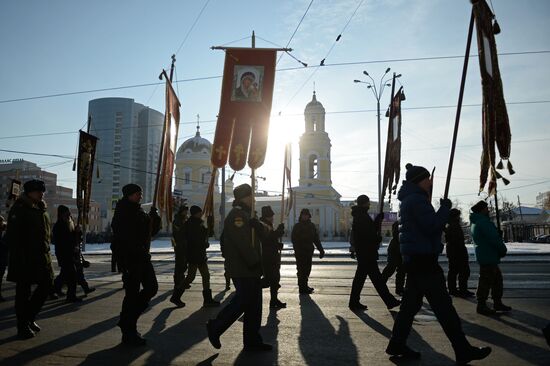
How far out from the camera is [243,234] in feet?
16.7

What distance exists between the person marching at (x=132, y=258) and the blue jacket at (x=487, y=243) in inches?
198

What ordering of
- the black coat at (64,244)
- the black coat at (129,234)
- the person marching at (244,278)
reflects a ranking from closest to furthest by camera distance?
the person marching at (244,278) < the black coat at (129,234) < the black coat at (64,244)

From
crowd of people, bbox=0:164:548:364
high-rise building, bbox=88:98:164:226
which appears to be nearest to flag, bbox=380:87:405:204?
crowd of people, bbox=0:164:548:364

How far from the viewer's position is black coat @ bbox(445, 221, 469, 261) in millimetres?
9062

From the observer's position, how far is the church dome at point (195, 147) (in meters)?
62.7

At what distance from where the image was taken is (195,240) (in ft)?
27.7

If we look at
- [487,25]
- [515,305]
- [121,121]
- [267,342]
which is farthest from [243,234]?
[121,121]

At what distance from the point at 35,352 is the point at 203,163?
58.5 m

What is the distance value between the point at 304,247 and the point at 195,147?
179 ft

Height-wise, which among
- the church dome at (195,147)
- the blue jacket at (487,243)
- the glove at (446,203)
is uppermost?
the church dome at (195,147)

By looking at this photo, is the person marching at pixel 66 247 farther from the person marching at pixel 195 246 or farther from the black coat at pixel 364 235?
the black coat at pixel 364 235

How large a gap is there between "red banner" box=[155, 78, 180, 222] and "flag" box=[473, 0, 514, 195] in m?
5.45

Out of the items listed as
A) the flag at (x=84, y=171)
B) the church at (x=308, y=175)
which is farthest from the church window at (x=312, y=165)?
the flag at (x=84, y=171)

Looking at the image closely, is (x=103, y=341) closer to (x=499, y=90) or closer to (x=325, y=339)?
(x=325, y=339)
